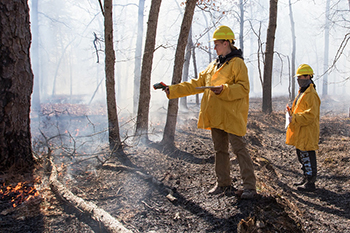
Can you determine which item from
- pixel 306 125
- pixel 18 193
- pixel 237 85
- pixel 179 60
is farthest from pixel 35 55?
pixel 306 125

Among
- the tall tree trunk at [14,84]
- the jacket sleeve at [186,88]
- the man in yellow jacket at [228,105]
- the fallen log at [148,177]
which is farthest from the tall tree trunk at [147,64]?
the man in yellow jacket at [228,105]

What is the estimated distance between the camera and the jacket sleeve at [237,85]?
271 centimetres

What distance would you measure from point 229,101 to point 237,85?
0.77 ft

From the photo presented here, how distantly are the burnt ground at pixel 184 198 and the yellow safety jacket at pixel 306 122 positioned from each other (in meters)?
0.87

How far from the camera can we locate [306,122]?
383 centimetres

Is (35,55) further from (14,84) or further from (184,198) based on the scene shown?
(184,198)

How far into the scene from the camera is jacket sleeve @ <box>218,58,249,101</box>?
2.71 meters

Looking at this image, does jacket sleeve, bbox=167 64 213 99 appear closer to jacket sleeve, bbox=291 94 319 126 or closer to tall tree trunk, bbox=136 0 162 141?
jacket sleeve, bbox=291 94 319 126

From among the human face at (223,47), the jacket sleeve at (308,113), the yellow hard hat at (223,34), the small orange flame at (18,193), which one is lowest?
the small orange flame at (18,193)

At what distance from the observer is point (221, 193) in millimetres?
3221

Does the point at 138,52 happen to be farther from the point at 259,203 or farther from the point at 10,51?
the point at 259,203

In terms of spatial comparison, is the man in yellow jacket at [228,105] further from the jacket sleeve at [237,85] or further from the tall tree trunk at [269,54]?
the tall tree trunk at [269,54]

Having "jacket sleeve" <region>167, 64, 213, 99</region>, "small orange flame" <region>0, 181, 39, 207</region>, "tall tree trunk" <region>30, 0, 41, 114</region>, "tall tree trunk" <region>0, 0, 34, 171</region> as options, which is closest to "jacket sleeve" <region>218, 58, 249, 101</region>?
"jacket sleeve" <region>167, 64, 213, 99</region>

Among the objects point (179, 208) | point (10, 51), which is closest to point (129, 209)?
point (179, 208)
